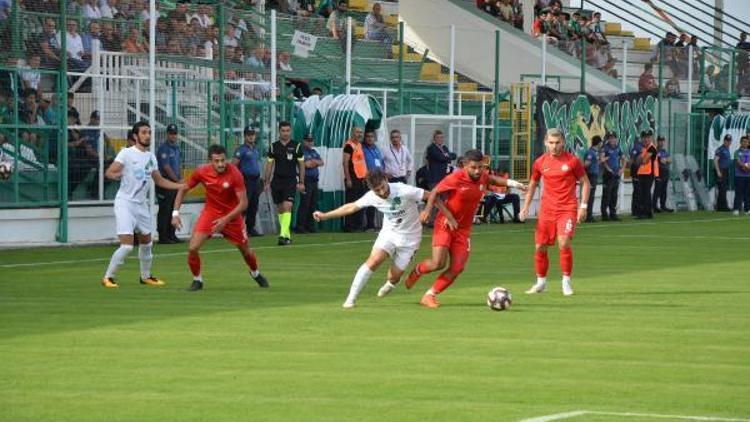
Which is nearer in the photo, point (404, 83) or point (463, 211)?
point (463, 211)

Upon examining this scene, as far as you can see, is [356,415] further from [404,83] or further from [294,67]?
[404,83]

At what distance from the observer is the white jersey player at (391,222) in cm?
1748

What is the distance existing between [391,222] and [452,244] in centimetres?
79

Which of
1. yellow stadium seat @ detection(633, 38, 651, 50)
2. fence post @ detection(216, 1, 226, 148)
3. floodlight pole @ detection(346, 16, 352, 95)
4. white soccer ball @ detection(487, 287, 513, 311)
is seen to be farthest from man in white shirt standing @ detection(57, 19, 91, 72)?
yellow stadium seat @ detection(633, 38, 651, 50)

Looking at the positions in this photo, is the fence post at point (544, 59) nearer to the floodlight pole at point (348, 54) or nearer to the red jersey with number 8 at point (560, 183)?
the floodlight pole at point (348, 54)

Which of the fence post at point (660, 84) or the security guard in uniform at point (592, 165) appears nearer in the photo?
the security guard in uniform at point (592, 165)

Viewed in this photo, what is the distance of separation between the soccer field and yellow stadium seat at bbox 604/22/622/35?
27.5m

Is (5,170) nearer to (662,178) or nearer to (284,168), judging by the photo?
(284,168)

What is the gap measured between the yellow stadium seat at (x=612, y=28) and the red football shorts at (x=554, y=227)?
31.9m

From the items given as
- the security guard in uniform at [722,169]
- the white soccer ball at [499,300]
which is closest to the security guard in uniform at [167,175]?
the white soccer ball at [499,300]

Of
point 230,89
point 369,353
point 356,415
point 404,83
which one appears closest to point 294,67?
point 230,89

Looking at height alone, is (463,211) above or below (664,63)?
below

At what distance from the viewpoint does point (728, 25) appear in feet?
169

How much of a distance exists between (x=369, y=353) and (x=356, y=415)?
3.17 m
